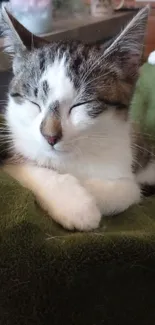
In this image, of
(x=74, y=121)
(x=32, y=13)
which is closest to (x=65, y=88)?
(x=74, y=121)

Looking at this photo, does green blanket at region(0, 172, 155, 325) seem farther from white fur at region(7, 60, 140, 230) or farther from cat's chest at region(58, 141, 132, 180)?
cat's chest at region(58, 141, 132, 180)

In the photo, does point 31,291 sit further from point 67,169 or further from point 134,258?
point 67,169

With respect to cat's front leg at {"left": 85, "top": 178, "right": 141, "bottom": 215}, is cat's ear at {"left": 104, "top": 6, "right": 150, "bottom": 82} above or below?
above

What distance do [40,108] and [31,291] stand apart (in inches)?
13.4

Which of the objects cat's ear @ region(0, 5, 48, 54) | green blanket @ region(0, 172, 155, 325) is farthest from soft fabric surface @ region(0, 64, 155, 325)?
cat's ear @ region(0, 5, 48, 54)

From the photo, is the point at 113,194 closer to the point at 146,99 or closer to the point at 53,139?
the point at 53,139

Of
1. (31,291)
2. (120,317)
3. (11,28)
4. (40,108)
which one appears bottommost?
(120,317)

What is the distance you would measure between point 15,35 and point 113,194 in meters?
0.38

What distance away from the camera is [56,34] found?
1.71 meters

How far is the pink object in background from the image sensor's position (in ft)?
5.53

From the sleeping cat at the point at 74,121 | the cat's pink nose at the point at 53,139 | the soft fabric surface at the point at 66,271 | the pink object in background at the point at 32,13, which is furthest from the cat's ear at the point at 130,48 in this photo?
the pink object in background at the point at 32,13

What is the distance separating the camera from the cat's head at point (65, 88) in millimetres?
778

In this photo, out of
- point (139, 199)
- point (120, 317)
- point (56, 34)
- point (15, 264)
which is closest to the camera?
point (15, 264)

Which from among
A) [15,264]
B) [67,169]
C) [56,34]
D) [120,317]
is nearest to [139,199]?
[67,169]
